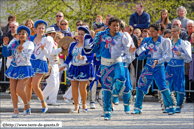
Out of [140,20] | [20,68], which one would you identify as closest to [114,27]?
[20,68]

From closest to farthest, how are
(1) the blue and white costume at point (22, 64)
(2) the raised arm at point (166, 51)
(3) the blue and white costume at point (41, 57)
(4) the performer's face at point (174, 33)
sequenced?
(1) the blue and white costume at point (22, 64) < (2) the raised arm at point (166, 51) < (3) the blue and white costume at point (41, 57) < (4) the performer's face at point (174, 33)

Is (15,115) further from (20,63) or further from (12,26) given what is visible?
(12,26)

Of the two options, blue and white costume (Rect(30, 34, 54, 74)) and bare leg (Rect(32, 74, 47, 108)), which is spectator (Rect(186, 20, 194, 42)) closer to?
blue and white costume (Rect(30, 34, 54, 74))

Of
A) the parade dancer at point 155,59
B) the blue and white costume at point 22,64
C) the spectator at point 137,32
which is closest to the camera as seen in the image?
the blue and white costume at point 22,64

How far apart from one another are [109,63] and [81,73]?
52.7 inches

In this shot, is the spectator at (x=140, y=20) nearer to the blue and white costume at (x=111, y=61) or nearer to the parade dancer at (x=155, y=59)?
the parade dancer at (x=155, y=59)

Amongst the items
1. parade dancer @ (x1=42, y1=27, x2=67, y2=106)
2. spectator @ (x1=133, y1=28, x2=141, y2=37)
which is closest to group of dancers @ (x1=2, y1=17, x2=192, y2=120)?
parade dancer @ (x1=42, y1=27, x2=67, y2=106)

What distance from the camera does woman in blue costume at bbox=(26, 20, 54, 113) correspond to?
9.64 m

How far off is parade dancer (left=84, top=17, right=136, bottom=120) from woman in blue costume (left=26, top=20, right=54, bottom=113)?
161 cm

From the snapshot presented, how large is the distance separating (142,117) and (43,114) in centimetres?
227

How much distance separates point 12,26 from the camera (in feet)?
37.2


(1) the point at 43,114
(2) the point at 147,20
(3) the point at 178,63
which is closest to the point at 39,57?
(1) the point at 43,114

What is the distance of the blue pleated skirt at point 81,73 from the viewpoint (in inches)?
381

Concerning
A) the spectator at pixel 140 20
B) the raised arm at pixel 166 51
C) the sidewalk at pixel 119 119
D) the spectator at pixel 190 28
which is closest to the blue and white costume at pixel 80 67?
the sidewalk at pixel 119 119
